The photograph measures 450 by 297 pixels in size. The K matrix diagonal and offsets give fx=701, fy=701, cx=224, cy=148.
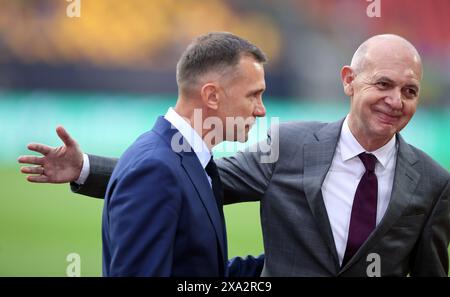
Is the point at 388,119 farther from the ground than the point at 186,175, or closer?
farther from the ground

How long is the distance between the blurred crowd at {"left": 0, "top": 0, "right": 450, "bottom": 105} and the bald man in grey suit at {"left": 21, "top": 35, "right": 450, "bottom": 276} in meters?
2.97

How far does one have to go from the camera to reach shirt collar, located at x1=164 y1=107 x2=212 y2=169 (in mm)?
1619

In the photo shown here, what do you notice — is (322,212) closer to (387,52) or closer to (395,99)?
(395,99)

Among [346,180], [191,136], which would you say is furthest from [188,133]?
[346,180]

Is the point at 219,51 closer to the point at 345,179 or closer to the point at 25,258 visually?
the point at 345,179

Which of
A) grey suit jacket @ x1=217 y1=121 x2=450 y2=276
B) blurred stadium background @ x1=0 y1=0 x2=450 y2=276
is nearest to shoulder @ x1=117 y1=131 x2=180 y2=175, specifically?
grey suit jacket @ x1=217 y1=121 x2=450 y2=276

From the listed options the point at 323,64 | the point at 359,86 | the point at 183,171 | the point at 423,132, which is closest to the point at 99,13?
the point at 323,64

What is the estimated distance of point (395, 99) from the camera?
6.34 feet

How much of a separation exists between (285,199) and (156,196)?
2.04ft

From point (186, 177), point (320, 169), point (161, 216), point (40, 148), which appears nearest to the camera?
point (161, 216)

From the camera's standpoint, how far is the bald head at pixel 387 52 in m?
1.97

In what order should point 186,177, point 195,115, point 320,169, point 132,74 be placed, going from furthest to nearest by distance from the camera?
point 132,74 → point 320,169 → point 195,115 → point 186,177

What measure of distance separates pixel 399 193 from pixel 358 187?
0.37 feet

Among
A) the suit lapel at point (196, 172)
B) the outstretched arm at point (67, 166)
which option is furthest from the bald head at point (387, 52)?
the outstretched arm at point (67, 166)
